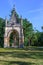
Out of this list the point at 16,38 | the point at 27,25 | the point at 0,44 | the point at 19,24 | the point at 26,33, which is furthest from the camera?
the point at 27,25

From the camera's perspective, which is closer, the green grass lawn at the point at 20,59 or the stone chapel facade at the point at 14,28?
the green grass lawn at the point at 20,59

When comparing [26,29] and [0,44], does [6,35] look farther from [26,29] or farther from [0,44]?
[26,29]

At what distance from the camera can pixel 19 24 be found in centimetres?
4850

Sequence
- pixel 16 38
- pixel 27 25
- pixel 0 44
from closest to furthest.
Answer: pixel 16 38 < pixel 0 44 < pixel 27 25

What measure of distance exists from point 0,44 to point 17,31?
1838 cm

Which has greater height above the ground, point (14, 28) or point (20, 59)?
point (14, 28)

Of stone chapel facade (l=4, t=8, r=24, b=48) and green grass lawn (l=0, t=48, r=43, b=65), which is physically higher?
stone chapel facade (l=4, t=8, r=24, b=48)

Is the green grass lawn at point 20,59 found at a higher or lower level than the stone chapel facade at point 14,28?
lower

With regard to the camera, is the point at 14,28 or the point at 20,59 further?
the point at 14,28

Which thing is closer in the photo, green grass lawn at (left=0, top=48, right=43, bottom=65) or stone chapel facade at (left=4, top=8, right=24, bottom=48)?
green grass lawn at (left=0, top=48, right=43, bottom=65)

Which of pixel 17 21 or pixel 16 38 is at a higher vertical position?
pixel 17 21

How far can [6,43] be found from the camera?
4950 centimetres

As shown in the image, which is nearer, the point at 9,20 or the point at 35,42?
the point at 9,20

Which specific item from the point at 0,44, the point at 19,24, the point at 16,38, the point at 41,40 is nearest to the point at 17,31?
the point at 19,24
